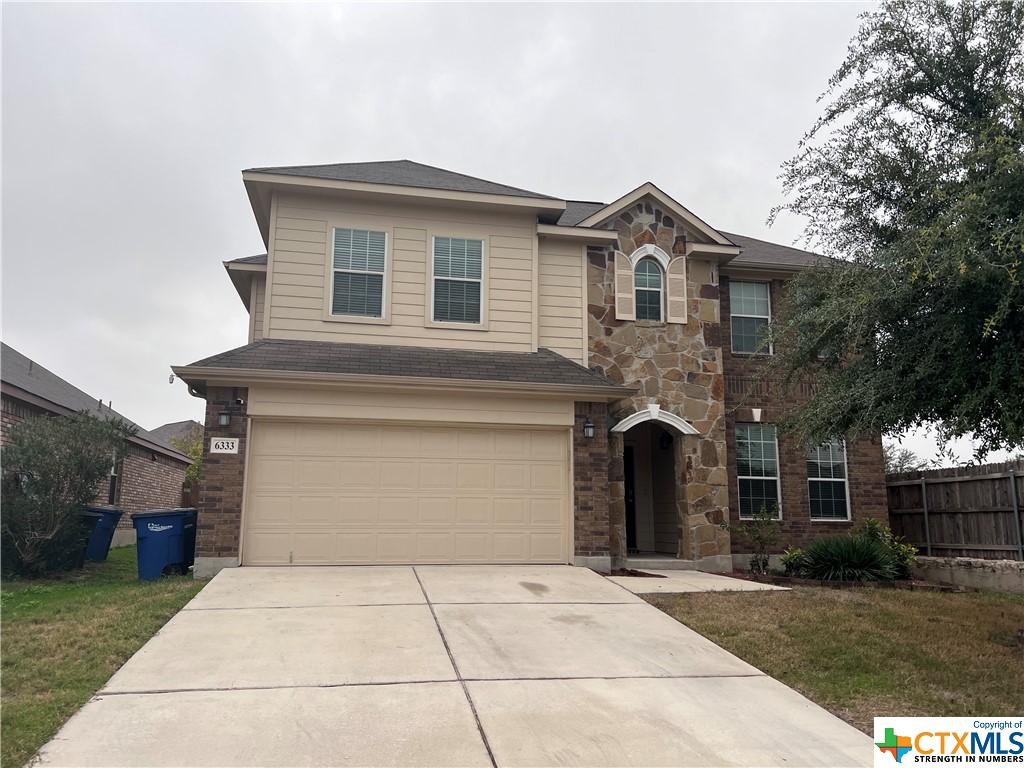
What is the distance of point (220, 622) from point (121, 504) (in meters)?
12.5

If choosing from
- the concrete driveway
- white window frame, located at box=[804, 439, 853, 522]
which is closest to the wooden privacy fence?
→ white window frame, located at box=[804, 439, 853, 522]

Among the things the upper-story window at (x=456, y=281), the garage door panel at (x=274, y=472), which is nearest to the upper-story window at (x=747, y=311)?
the upper-story window at (x=456, y=281)

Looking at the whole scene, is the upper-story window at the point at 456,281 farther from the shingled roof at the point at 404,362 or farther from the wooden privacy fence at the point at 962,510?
the wooden privacy fence at the point at 962,510

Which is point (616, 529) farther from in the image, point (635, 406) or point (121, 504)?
point (121, 504)

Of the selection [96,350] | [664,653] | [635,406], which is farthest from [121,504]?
[664,653]

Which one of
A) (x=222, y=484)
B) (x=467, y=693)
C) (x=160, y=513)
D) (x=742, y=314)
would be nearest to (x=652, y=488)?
(x=742, y=314)

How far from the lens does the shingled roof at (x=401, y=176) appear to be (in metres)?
11.8

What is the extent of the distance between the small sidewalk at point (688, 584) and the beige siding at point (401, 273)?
4.23m

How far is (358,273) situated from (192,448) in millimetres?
24115

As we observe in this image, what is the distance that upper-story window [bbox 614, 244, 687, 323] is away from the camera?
13078 millimetres

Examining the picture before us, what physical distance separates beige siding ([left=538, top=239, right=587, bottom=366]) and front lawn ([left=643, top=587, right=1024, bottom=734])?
4.97m

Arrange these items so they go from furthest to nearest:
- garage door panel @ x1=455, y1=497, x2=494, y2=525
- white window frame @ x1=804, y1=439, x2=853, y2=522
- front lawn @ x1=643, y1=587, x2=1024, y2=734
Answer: white window frame @ x1=804, y1=439, x2=853, y2=522, garage door panel @ x1=455, y1=497, x2=494, y2=525, front lawn @ x1=643, y1=587, x2=1024, y2=734

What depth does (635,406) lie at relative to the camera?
1270 cm

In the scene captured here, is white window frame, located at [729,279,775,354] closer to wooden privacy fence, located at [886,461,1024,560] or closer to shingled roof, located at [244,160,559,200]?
wooden privacy fence, located at [886,461,1024,560]
